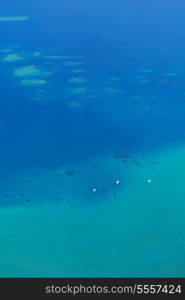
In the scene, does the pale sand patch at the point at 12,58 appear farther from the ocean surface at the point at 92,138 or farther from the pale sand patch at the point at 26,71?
the pale sand patch at the point at 26,71

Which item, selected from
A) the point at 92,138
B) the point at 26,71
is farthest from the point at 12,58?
the point at 92,138

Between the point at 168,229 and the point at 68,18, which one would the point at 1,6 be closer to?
the point at 68,18

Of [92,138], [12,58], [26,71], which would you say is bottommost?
[92,138]

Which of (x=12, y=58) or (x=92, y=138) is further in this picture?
(x=12, y=58)

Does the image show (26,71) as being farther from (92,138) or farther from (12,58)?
(92,138)

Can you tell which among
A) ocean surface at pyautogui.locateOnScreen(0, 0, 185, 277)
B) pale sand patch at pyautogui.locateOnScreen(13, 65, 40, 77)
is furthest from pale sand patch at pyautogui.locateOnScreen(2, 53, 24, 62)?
pale sand patch at pyautogui.locateOnScreen(13, 65, 40, 77)

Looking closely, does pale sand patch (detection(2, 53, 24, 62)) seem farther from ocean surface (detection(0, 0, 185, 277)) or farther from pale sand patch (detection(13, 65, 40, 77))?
pale sand patch (detection(13, 65, 40, 77))

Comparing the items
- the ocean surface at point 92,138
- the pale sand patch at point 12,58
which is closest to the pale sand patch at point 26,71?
the ocean surface at point 92,138

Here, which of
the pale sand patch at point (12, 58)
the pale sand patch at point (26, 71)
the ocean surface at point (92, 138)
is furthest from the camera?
the pale sand patch at point (12, 58)
